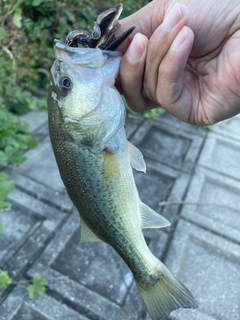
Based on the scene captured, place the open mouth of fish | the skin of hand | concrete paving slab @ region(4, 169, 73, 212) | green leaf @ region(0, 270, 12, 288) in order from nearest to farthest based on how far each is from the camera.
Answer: the open mouth of fish → the skin of hand → green leaf @ region(0, 270, 12, 288) → concrete paving slab @ region(4, 169, 73, 212)

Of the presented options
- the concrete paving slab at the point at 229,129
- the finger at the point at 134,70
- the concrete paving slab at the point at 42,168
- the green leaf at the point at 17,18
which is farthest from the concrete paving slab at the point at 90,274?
the concrete paving slab at the point at 229,129

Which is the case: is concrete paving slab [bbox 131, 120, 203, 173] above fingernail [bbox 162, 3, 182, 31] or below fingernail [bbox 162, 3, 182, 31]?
below

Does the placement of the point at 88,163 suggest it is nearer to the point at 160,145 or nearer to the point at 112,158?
the point at 112,158

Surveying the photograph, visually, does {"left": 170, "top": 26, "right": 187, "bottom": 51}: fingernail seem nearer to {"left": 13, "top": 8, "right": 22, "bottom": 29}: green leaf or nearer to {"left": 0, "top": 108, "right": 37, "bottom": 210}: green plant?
{"left": 0, "top": 108, "right": 37, "bottom": 210}: green plant

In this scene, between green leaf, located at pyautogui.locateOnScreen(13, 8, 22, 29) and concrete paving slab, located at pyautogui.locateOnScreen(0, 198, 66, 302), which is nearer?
concrete paving slab, located at pyautogui.locateOnScreen(0, 198, 66, 302)

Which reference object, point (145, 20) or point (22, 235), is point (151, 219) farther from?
point (22, 235)

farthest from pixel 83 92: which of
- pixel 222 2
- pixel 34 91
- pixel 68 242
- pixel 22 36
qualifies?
pixel 34 91

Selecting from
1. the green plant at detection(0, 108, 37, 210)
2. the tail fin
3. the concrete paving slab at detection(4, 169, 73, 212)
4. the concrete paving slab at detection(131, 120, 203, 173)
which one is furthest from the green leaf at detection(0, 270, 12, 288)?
the concrete paving slab at detection(131, 120, 203, 173)
